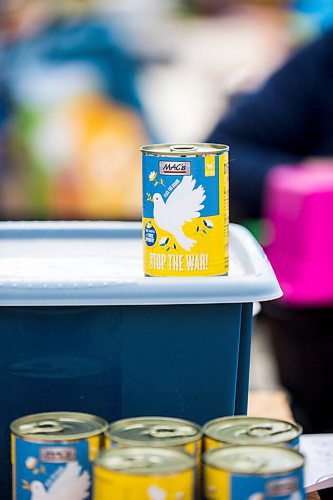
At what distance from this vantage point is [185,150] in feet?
4.60

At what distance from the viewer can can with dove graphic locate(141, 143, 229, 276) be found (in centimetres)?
137

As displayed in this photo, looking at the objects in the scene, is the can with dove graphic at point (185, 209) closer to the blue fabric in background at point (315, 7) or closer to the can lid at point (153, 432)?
the can lid at point (153, 432)

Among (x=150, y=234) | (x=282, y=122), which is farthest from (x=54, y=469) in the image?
(x=282, y=122)

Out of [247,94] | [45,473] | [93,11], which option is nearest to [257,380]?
[247,94]

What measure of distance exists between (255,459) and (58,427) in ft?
0.81

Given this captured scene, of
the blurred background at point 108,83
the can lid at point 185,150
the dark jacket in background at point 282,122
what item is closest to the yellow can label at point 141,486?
the can lid at point 185,150

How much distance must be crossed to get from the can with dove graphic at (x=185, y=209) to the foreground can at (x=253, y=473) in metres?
0.32

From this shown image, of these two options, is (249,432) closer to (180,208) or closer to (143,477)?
(143,477)

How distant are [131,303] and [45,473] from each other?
0.28 m

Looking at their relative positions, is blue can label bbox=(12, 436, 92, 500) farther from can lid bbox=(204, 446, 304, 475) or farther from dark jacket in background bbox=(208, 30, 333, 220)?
dark jacket in background bbox=(208, 30, 333, 220)

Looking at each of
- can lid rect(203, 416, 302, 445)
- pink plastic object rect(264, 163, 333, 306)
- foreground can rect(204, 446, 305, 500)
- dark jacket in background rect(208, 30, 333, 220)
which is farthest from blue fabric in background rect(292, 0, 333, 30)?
foreground can rect(204, 446, 305, 500)

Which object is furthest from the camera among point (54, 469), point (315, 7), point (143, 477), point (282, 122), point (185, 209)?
point (315, 7)

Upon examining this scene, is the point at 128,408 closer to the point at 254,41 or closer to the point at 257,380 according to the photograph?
the point at 257,380

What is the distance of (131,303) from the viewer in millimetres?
1367
